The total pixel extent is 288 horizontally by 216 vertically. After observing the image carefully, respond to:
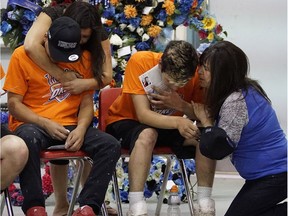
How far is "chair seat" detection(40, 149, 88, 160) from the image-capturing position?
134 inches

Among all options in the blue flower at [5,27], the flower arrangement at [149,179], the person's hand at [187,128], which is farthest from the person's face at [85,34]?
the flower arrangement at [149,179]

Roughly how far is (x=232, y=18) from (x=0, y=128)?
358 centimetres

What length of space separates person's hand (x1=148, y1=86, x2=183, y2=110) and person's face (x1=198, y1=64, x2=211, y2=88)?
204mm

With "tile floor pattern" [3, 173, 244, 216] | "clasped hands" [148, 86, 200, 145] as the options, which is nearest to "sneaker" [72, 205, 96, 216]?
"clasped hands" [148, 86, 200, 145]

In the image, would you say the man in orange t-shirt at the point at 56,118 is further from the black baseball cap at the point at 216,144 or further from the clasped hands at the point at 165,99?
the black baseball cap at the point at 216,144

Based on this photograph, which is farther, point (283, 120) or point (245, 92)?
point (283, 120)

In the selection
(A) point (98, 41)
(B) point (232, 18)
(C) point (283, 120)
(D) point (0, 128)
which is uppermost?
(A) point (98, 41)

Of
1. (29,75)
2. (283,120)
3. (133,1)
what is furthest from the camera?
(283,120)

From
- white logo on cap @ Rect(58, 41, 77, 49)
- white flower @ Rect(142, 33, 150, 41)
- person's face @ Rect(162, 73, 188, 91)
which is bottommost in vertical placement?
white flower @ Rect(142, 33, 150, 41)

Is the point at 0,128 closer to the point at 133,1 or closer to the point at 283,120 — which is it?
the point at 133,1

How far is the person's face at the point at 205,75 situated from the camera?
3324 millimetres

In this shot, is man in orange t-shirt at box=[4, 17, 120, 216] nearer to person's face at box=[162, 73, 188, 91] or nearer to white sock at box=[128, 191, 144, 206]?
white sock at box=[128, 191, 144, 206]

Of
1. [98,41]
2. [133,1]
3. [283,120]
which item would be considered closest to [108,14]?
[133,1]

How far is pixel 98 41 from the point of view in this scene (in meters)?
3.79
